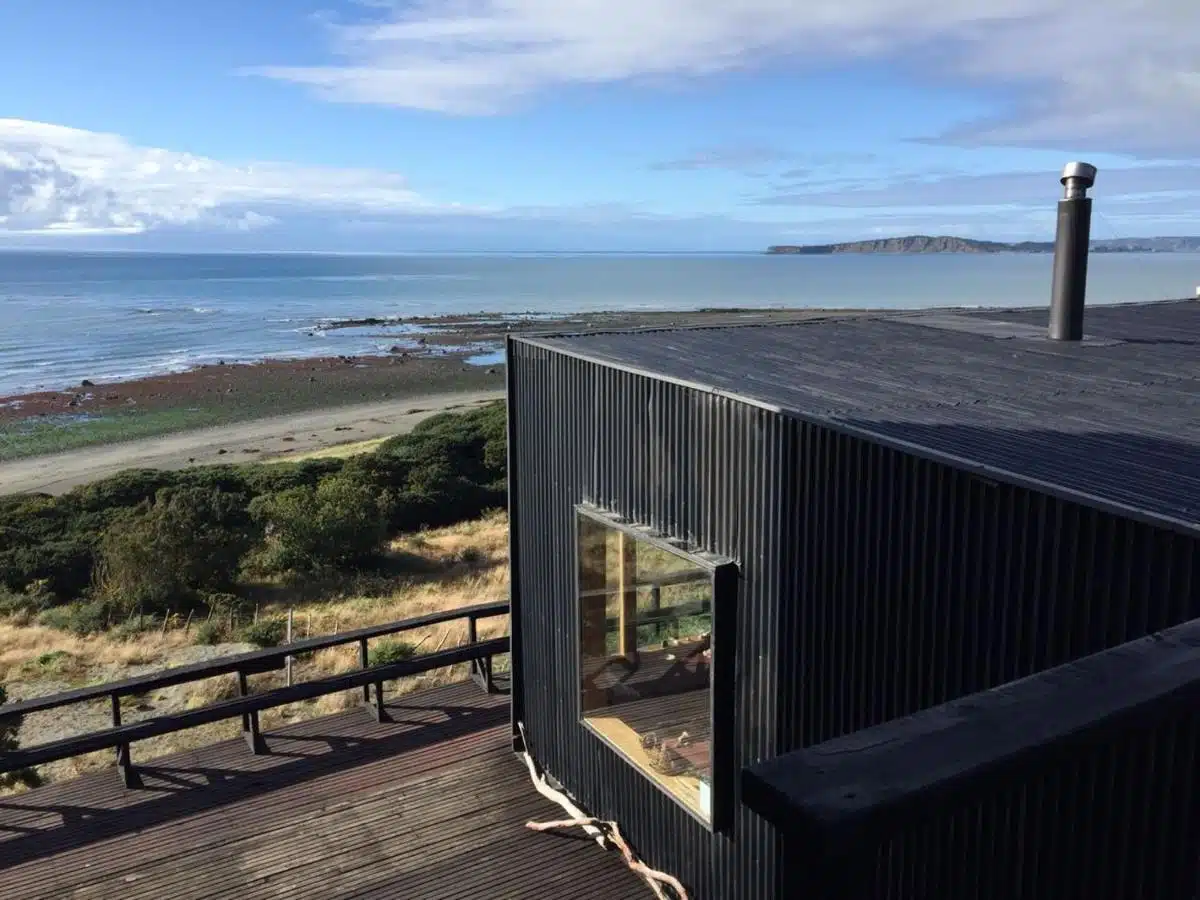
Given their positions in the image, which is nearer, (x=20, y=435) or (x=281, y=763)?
(x=281, y=763)

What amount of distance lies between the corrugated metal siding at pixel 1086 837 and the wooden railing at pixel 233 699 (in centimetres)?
479

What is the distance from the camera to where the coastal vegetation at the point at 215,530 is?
15.0 meters

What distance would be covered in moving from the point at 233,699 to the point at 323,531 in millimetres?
9710

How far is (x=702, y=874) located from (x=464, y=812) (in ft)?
5.99

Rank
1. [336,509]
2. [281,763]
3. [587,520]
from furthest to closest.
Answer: [336,509] < [281,763] < [587,520]

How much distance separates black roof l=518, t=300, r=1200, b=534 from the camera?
3.55 meters

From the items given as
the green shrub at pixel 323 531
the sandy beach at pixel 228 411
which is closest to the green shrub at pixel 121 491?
the sandy beach at pixel 228 411

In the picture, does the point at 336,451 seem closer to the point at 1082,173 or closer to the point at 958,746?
the point at 1082,173

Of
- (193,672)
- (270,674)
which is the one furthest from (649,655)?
(270,674)

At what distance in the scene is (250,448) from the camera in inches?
1213

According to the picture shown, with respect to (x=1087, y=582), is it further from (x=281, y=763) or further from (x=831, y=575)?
(x=281, y=763)

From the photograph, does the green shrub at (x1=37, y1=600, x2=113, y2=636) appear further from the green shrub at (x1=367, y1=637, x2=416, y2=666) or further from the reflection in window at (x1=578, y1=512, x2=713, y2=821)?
the reflection in window at (x1=578, y1=512, x2=713, y2=821)

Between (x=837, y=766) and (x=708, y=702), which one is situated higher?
(x=837, y=766)

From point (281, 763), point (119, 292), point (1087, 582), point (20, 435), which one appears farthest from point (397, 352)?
point (119, 292)
